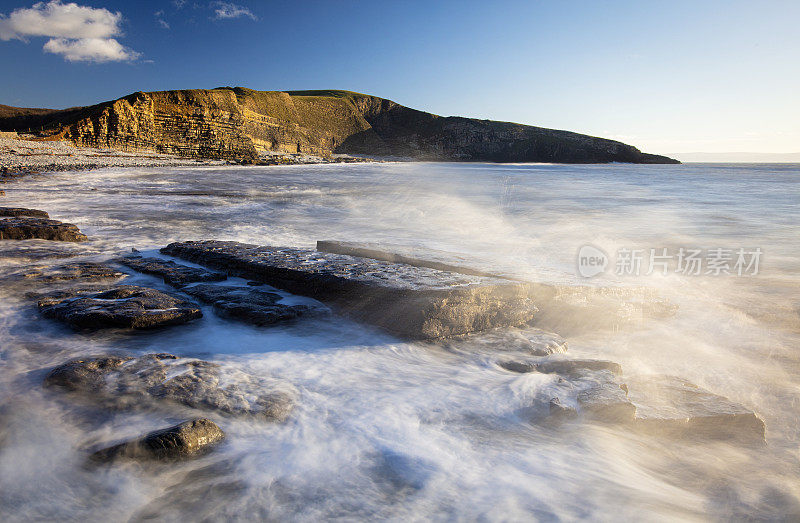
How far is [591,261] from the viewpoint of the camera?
6.21 m

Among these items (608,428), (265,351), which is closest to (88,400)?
(265,351)

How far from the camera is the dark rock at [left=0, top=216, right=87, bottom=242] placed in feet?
17.0

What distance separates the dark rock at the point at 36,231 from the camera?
519cm

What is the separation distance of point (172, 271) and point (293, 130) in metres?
65.6

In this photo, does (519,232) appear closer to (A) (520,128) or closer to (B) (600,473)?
(B) (600,473)

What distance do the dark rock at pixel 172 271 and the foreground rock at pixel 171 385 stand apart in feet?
5.07

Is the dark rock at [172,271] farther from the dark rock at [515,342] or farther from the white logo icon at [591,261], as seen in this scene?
the white logo icon at [591,261]

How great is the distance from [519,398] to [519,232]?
6.44 m

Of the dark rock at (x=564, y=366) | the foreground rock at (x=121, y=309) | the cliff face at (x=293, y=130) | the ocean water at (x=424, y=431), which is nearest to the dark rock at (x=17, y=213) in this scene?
the ocean water at (x=424, y=431)

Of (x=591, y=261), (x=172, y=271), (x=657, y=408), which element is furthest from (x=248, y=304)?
(x=591, y=261)

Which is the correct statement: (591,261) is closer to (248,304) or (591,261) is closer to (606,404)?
(606,404)

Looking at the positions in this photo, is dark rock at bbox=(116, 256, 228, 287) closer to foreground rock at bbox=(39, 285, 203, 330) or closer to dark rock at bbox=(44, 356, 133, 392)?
foreground rock at bbox=(39, 285, 203, 330)

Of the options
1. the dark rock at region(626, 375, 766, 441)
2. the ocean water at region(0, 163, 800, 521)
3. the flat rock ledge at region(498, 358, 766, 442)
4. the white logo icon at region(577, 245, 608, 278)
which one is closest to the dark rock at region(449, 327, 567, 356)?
the ocean water at region(0, 163, 800, 521)

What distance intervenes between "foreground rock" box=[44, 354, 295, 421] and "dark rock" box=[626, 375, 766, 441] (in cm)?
171
